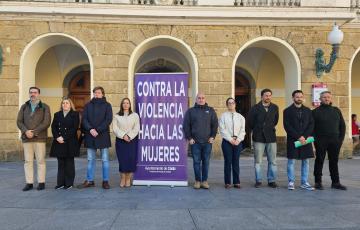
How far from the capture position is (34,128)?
706 cm

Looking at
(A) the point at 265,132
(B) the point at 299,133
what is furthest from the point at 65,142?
(B) the point at 299,133

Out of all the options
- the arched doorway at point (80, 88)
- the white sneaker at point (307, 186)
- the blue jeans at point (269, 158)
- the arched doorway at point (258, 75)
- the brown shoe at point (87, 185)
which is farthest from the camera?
the arched doorway at point (80, 88)

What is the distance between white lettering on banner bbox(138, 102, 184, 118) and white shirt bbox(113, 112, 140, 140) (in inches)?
11.1

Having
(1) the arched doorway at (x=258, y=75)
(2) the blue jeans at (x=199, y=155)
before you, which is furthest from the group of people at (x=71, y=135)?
(1) the arched doorway at (x=258, y=75)

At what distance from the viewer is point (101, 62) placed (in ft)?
38.4

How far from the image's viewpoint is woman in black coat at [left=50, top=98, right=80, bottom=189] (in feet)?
23.5

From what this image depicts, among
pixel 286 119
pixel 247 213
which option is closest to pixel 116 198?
pixel 247 213

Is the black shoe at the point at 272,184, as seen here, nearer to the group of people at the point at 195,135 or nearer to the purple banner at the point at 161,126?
the group of people at the point at 195,135

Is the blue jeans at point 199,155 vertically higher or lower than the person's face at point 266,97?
lower

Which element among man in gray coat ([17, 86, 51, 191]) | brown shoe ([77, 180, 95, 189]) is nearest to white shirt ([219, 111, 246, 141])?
brown shoe ([77, 180, 95, 189])

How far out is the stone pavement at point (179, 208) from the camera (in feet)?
15.4

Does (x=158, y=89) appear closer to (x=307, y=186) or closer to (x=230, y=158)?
(x=230, y=158)

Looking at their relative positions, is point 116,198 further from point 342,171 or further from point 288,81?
point 288,81

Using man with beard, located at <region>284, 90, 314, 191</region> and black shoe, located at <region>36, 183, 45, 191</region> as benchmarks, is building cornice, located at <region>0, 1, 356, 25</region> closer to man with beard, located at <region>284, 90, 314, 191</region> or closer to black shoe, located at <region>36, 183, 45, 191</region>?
man with beard, located at <region>284, 90, 314, 191</region>
